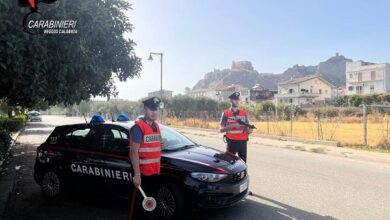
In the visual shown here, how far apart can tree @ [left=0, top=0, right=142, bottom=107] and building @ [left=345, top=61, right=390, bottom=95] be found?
77.2 m

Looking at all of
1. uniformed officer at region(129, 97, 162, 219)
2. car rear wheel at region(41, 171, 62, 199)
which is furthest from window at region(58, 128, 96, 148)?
uniformed officer at region(129, 97, 162, 219)

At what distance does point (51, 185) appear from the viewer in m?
6.93

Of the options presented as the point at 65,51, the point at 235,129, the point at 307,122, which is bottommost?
the point at 307,122

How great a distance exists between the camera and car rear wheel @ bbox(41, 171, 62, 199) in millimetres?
6852

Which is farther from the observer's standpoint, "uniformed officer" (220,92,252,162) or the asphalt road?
"uniformed officer" (220,92,252,162)

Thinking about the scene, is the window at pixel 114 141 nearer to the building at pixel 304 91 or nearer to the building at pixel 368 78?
the building at pixel 304 91

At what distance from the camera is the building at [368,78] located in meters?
75.8

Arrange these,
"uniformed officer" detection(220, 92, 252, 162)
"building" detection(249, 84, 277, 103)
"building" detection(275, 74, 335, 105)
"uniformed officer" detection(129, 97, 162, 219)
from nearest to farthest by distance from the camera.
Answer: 1. "uniformed officer" detection(129, 97, 162, 219)
2. "uniformed officer" detection(220, 92, 252, 162)
3. "building" detection(275, 74, 335, 105)
4. "building" detection(249, 84, 277, 103)

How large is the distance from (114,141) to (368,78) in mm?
82155

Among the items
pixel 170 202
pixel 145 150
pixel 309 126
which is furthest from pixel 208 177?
pixel 309 126

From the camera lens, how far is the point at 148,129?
455 cm

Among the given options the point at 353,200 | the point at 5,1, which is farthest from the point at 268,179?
the point at 5,1

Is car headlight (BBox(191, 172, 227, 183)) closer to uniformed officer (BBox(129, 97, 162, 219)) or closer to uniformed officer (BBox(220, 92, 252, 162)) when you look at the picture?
uniformed officer (BBox(129, 97, 162, 219))

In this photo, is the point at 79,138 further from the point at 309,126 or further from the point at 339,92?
the point at 339,92
